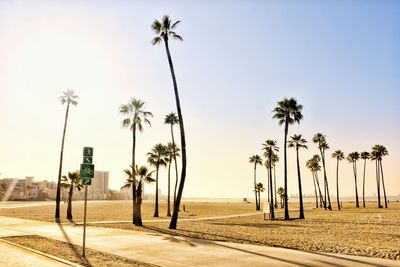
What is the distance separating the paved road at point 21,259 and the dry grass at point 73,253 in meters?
0.70

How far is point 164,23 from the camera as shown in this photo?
3028 centimetres

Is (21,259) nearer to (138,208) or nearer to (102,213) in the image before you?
(138,208)

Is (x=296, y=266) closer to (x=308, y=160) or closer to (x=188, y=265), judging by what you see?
(x=188, y=265)

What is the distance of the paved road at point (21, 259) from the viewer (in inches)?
452

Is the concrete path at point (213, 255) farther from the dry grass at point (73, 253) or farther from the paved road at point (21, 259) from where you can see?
the paved road at point (21, 259)

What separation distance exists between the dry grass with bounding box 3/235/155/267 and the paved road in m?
0.70

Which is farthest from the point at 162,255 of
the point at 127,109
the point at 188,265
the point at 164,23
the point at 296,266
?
the point at 127,109

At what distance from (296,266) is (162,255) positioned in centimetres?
510

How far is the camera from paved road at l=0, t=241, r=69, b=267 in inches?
452

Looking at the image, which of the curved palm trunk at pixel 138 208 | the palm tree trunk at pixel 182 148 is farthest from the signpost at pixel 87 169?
the curved palm trunk at pixel 138 208

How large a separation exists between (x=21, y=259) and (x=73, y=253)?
2.06m

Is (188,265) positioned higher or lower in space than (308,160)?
lower

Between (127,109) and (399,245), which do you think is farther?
(127,109)

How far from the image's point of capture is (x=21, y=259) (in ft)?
40.4
